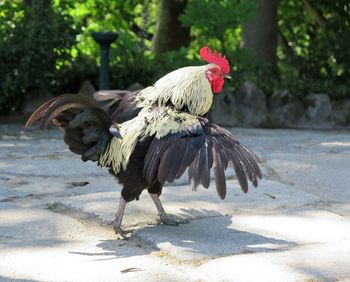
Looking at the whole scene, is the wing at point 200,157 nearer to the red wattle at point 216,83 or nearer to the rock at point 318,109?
the red wattle at point 216,83

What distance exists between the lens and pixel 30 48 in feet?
35.4

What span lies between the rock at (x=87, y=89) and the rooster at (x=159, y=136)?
5724 millimetres

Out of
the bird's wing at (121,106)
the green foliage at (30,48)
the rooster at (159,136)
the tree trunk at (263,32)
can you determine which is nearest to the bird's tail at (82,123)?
the rooster at (159,136)

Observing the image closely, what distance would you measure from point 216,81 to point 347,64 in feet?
25.5

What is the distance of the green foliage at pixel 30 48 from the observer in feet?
35.3

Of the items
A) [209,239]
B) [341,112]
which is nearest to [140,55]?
[341,112]

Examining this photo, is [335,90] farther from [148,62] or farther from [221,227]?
[221,227]

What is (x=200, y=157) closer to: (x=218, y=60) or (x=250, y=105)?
(x=218, y=60)

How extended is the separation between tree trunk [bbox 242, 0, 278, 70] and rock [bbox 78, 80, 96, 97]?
10.8 feet

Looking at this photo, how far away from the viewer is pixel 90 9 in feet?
57.9

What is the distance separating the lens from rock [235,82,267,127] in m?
11.7

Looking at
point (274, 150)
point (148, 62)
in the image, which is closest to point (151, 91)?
point (274, 150)

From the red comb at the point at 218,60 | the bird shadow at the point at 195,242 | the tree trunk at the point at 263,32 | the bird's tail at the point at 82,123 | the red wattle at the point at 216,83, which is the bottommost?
A: the bird shadow at the point at 195,242

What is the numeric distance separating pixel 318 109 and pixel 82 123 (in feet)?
24.4
